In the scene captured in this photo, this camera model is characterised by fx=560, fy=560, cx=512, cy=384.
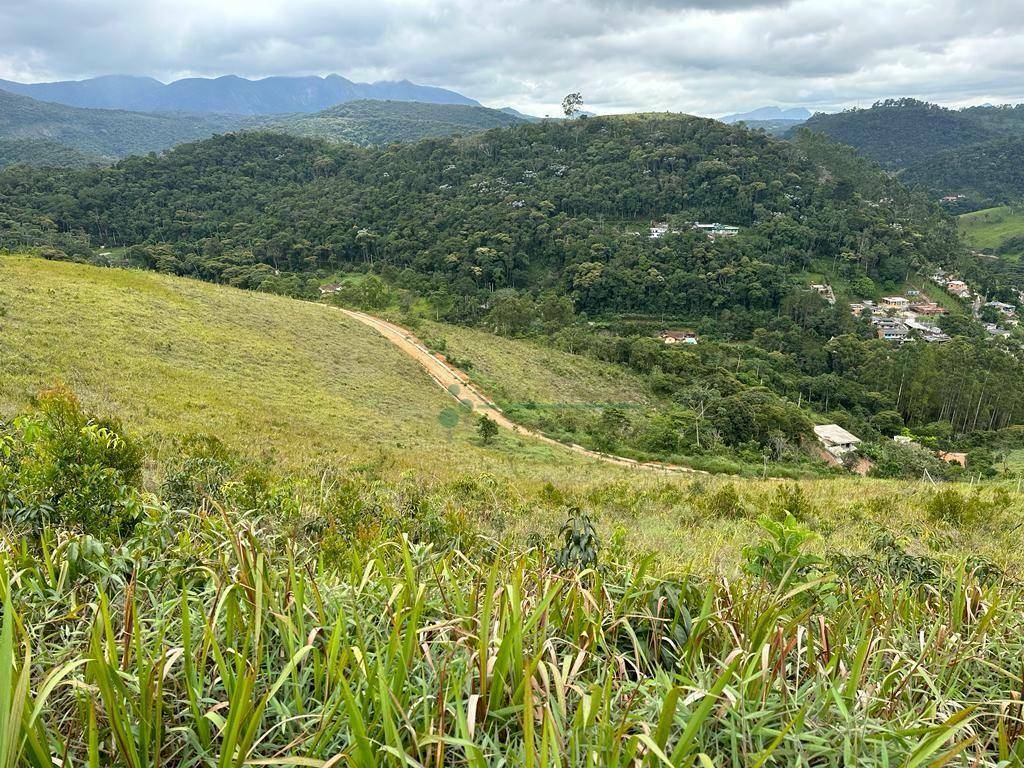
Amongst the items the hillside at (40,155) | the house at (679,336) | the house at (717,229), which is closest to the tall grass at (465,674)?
the house at (679,336)

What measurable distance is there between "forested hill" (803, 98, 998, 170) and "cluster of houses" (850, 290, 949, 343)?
107426 millimetres

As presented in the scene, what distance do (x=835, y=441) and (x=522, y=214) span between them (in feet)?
161

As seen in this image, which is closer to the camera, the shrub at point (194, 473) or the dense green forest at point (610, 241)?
the shrub at point (194, 473)

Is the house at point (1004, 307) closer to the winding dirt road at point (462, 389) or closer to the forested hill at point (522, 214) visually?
the forested hill at point (522, 214)

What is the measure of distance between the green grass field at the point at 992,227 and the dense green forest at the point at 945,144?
847 cm

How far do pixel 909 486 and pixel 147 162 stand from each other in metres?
101

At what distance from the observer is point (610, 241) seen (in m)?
63.2

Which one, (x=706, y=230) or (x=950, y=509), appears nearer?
(x=950, y=509)

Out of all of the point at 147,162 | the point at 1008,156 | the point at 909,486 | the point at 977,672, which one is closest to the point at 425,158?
the point at 147,162

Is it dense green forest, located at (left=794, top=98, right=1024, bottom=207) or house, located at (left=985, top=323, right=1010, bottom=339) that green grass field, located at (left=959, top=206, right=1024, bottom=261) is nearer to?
dense green forest, located at (left=794, top=98, right=1024, bottom=207)

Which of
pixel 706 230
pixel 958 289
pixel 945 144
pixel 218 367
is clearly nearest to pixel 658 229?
pixel 706 230

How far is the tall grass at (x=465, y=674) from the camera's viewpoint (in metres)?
1.04

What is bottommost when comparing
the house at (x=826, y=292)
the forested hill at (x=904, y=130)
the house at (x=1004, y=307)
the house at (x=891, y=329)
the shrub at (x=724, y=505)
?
the house at (x=891, y=329)

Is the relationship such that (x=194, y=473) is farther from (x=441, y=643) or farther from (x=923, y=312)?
(x=923, y=312)
